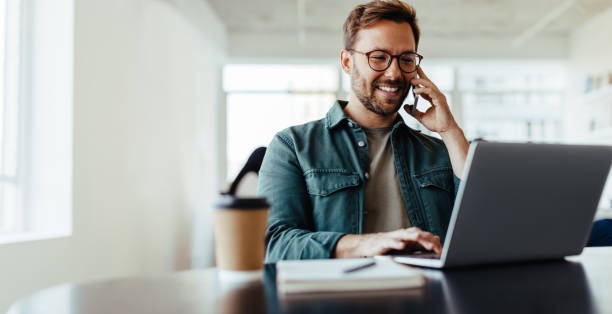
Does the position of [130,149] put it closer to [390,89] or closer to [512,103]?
[390,89]

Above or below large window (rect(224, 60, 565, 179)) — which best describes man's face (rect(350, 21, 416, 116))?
below

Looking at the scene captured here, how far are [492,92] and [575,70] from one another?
99cm

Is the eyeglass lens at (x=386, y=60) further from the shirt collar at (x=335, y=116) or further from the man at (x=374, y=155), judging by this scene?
the shirt collar at (x=335, y=116)

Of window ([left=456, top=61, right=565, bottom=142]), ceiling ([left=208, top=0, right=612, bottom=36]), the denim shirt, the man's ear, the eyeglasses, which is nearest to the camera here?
the denim shirt

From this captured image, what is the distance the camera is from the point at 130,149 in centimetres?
333

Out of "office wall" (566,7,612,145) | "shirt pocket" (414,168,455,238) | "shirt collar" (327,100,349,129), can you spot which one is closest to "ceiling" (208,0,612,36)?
"office wall" (566,7,612,145)

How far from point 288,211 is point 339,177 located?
20 centimetres

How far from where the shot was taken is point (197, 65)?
5.39 meters

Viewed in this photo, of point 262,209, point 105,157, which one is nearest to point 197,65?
point 105,157

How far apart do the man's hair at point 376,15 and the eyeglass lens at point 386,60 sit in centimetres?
11

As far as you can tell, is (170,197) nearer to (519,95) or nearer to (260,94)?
(260,94)

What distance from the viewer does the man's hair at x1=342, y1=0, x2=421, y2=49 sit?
1599 mm

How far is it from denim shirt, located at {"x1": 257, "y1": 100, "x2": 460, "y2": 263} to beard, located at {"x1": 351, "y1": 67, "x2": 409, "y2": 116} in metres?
0.07

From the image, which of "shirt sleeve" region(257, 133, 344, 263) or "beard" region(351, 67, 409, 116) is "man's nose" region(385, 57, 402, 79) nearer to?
"beard" region(351, 67, 409, 116)
